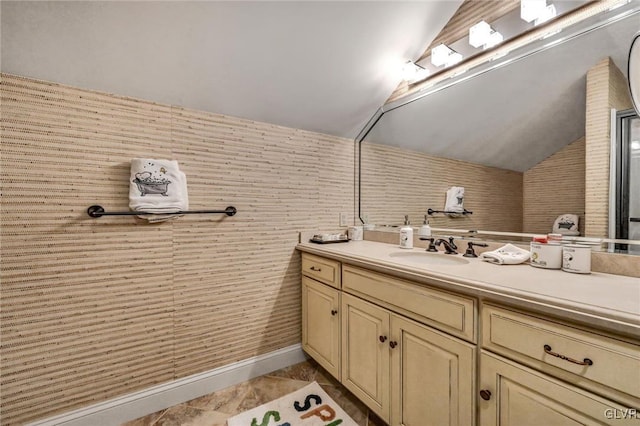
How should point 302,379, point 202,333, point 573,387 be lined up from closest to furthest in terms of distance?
point 573,387
point 202,333
point 302,379

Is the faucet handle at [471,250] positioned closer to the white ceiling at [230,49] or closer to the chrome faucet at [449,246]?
the chrome faucet at [449,246]

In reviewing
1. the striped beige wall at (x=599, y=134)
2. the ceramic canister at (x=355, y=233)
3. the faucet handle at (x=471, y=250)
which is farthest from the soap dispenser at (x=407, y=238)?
the striped beige wall at (x=599, y=134)

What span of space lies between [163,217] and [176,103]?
26.5 inches

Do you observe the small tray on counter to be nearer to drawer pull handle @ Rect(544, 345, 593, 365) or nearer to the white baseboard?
the white baseboard

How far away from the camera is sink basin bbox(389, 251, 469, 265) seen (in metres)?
1.44

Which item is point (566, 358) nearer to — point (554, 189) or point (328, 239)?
point (554, 189)

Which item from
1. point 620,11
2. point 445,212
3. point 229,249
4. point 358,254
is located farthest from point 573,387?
point 229,249

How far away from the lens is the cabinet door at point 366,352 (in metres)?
1.28

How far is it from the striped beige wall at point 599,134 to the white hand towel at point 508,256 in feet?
0.84

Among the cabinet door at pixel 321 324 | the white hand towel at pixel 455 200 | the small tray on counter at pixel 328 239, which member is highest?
the white hand towel at pixel 455 200

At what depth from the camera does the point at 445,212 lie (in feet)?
5.56

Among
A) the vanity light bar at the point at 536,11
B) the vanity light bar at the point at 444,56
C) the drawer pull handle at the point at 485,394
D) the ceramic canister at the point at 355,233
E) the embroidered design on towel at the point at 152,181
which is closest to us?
the drawer pull handle at the point at 485,394

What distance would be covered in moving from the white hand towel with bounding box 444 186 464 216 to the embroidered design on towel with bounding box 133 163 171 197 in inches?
65.5

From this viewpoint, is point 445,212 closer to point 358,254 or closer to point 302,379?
point 358,254
